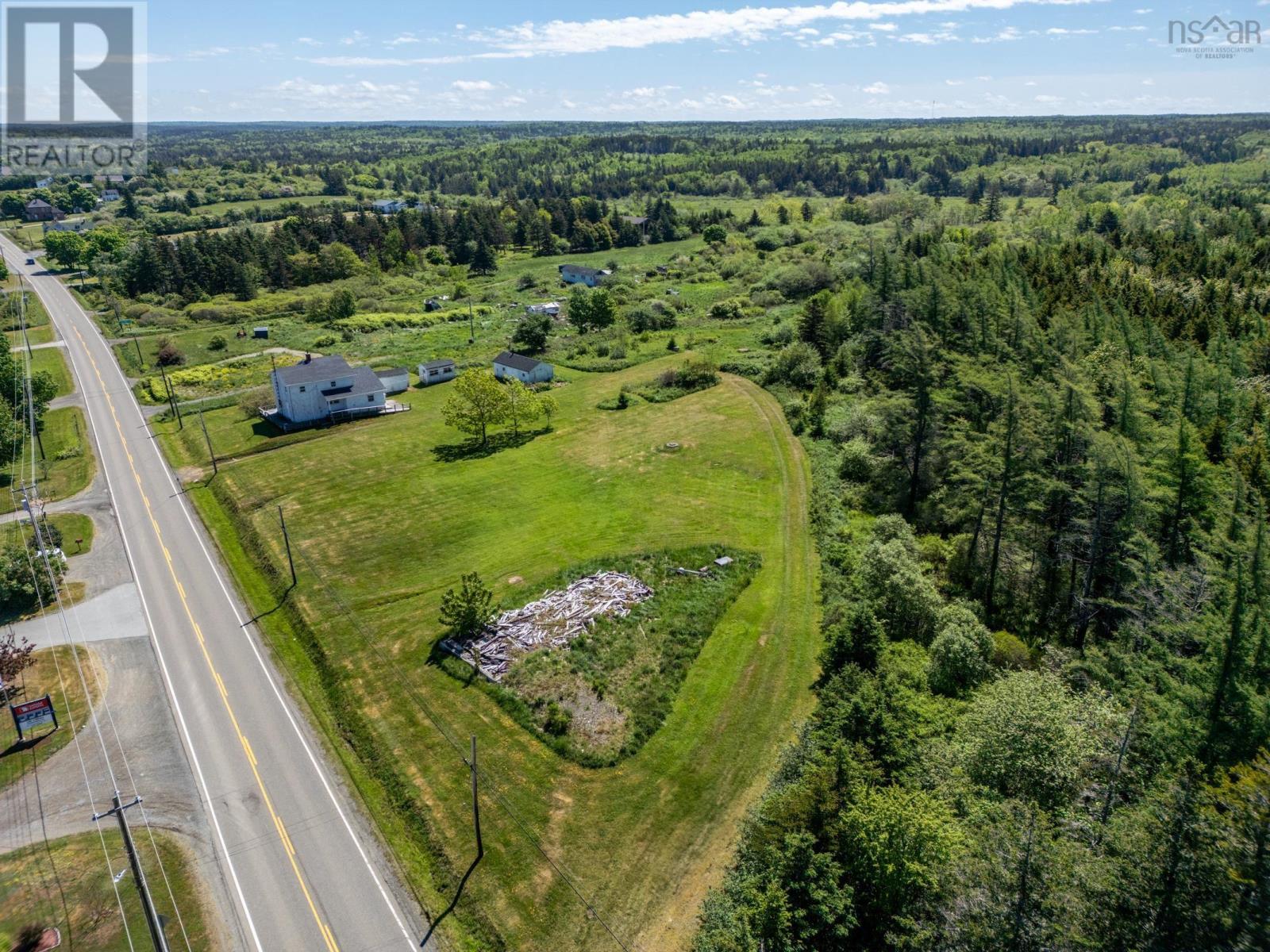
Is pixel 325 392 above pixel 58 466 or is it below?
above

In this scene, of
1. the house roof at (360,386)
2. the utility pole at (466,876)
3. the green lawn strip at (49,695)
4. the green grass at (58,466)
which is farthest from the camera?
the house roof at (360,386)

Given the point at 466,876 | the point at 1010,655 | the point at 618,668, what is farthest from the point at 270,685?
the point at 1010,655

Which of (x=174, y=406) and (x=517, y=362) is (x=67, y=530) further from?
(x=517, y=362)

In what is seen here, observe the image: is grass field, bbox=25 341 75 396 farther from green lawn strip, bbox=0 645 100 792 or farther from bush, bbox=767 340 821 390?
bush, bbox=767 340 821 390

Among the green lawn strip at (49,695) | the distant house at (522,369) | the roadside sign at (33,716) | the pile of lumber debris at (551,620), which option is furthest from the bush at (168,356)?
the pile of lumber debris at (551,620)

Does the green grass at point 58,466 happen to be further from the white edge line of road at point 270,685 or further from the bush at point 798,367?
the bush at point 798,367

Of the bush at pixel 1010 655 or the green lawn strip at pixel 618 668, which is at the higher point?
the bush at pixel 1010 655
